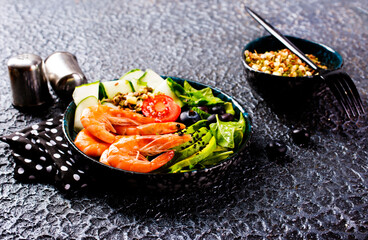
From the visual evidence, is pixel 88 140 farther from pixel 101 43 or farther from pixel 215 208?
pixel 101 43

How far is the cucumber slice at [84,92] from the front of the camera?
132 cm

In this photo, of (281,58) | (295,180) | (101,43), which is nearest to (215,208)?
(295,180)

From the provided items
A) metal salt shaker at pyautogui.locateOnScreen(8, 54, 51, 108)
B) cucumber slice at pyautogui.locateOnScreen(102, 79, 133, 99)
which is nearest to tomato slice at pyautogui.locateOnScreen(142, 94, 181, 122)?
cucumber slice at pyautogui.locateOnScreen(102, 79, 133, 99)

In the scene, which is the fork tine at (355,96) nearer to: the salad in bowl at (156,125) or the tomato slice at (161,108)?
the salad in bowl at (156,125)

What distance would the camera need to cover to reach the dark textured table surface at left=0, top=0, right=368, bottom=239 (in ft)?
3.51

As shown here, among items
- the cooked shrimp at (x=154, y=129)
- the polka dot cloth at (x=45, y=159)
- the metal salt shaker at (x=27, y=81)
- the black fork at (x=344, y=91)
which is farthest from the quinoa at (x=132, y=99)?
the black fork at (x=344, y=91)

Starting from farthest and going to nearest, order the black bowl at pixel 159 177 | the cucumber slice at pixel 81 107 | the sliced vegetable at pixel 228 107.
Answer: the sliced vegetable at pixel 228 107
the cucumber slice at pixel 81 107
the black bowl at pixel 159 177

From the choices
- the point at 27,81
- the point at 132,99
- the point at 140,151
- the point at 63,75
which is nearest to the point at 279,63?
the point at 132,99

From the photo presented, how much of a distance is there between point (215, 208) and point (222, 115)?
1.09 ft

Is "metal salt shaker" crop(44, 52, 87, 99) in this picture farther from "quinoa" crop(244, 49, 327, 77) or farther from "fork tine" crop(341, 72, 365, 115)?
"fork tine" crop(341, 72, 365, 115)

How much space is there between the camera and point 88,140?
116 cm

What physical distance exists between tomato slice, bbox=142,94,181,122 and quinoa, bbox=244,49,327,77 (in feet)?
1.41

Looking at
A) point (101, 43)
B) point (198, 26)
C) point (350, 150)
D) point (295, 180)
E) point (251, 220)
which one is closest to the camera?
point (251, 220)

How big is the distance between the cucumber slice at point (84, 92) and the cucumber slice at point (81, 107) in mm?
20
